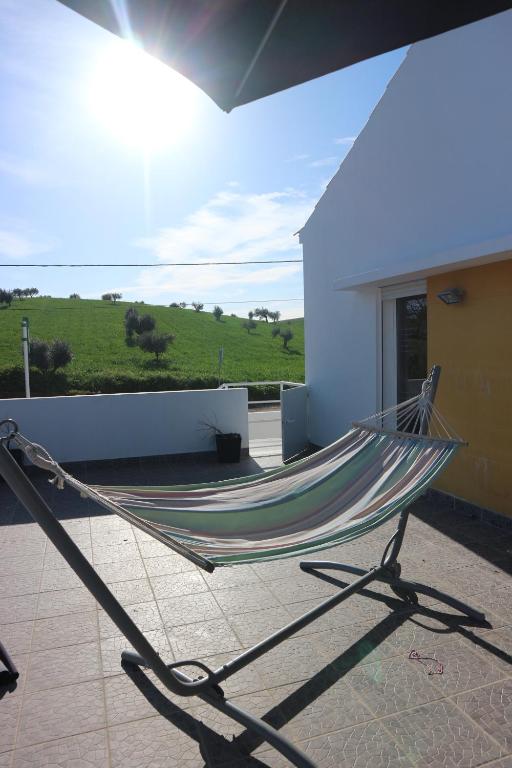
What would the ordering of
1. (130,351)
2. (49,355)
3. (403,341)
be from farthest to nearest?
(130,351) < (49,355) < (403,341)

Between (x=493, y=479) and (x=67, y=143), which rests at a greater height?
(x=67, y=143)

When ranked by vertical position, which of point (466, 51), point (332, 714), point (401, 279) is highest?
point (466, 51)

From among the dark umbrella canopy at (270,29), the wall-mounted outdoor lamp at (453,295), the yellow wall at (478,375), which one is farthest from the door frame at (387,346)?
the dark umbrella canopy at (270,29)

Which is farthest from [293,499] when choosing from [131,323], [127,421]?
[131,323]

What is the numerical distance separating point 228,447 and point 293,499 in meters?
4.53

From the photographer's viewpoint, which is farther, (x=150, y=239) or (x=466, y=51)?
(x=150, y=239)

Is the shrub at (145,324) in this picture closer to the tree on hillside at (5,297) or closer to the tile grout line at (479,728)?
the tree on hillside at (5,297)

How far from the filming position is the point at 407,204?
5672 millimetres

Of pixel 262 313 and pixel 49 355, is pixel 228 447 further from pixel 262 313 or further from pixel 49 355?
pixel 262 313

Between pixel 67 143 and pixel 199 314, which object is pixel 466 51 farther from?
pixel 199 314

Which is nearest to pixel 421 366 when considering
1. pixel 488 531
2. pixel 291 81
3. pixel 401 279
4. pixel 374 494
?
pixel 401 279

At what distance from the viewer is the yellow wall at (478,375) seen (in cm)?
453

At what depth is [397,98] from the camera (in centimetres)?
572

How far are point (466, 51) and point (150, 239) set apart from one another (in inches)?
411
